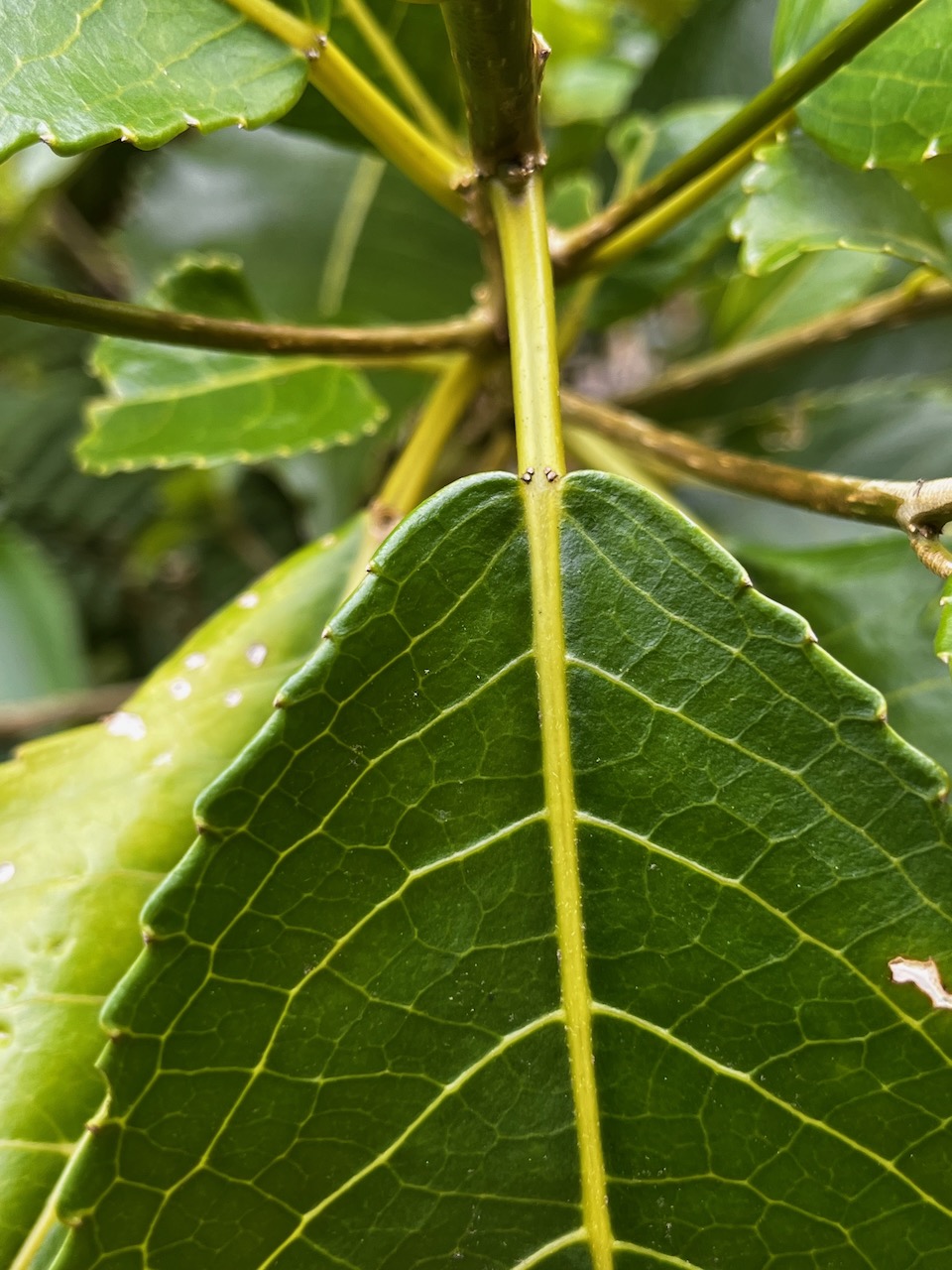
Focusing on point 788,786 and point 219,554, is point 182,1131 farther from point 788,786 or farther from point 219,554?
point 219,554

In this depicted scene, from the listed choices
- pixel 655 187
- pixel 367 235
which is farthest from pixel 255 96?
pixel 367 235

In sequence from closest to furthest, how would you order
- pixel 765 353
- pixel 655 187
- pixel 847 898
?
pixel 847 898 < pixel 655 187 < pixel 765 353

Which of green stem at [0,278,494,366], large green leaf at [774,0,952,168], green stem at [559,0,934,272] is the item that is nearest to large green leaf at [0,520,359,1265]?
green stem at [0,278,494,366]

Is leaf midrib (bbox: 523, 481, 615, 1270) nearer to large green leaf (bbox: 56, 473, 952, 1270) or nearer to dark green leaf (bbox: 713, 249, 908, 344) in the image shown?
large green leaf (bbox: 56, 473, 952, 1270)

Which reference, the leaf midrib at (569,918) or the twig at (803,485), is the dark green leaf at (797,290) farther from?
the leaf midrib at (569,918)

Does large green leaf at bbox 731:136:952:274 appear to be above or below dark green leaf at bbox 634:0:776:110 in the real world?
below

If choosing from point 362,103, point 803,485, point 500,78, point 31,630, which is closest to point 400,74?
point 362,103

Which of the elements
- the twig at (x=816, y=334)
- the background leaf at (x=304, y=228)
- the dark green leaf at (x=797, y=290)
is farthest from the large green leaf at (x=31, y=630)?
the dark green leaf at (x=797, y=290)
